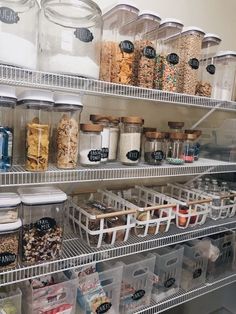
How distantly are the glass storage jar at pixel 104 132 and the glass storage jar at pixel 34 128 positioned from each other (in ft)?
0.74

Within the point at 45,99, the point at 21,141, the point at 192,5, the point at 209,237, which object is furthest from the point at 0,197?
the point at 192,5

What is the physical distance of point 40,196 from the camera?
931mm

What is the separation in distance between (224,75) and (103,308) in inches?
48.8

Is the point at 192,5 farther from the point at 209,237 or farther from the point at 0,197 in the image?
the point at 0,197

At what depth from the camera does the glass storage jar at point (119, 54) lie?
40.6 inches

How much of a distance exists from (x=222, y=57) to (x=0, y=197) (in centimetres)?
121

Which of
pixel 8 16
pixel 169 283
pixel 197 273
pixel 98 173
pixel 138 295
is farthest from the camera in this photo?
pixel 197 273

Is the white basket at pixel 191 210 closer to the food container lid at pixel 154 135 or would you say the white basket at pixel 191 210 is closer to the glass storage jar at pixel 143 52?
the food container lid at pixel 154 135

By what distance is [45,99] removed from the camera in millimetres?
868

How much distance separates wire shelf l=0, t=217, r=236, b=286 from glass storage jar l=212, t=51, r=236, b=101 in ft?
2.21

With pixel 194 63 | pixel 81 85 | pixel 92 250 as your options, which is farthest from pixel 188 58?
pixel 92 250

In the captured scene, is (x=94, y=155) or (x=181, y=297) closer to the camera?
(x=94, y=155)

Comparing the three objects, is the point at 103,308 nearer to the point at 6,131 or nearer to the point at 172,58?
the point at 6,131

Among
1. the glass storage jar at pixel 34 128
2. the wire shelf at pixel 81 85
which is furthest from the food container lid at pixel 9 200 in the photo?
the wire shelf at pixel 81 85
